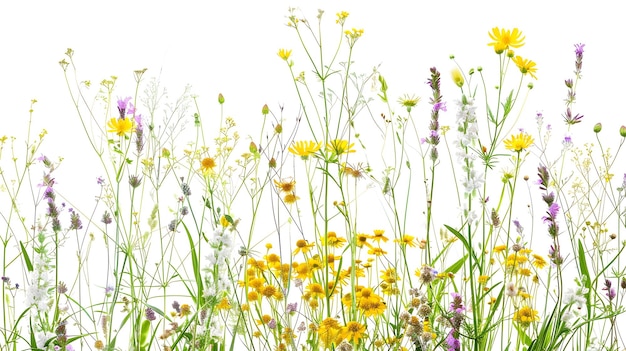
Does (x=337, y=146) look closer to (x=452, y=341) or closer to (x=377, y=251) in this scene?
(x=377, y=251)

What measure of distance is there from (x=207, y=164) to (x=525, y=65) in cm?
83

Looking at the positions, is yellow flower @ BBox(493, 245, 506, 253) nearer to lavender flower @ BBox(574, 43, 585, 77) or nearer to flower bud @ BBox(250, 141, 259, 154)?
lavender flower @ BBox(574, 43, 585, 77)

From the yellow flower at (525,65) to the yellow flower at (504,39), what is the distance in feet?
0.18

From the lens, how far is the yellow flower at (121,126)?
6.89 feet

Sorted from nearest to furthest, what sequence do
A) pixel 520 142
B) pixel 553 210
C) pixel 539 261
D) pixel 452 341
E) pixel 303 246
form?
pixel 553 210 < pixel 452 341 < pixel 520 142 < pixel 303 246 < pixel 539 261

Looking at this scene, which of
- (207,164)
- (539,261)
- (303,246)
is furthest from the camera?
(539,261)

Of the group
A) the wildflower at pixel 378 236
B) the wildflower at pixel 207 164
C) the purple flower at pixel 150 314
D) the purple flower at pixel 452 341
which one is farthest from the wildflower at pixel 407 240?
the purple flower at pixel 150 314

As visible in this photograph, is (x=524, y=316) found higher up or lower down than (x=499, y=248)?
lower down

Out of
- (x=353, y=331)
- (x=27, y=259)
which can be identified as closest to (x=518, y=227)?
(x=353, y=331)

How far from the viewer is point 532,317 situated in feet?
7.68

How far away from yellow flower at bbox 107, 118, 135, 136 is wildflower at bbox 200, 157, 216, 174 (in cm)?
20

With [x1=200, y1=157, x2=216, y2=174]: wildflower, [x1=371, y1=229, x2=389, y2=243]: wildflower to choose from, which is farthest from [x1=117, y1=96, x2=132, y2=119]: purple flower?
[x1=371, y1=229, x2=389, y2=243]: wildflower

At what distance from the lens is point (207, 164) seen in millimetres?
2197

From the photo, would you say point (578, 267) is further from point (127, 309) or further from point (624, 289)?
point (127, 309)
